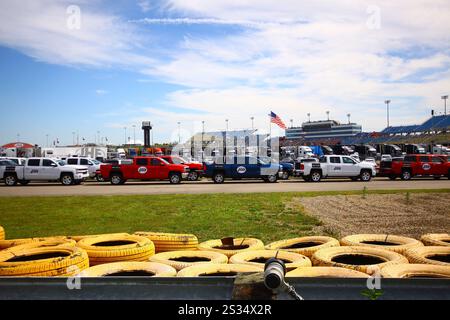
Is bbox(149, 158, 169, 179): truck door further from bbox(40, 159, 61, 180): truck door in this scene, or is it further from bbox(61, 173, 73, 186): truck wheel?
bbox(40, 159, 61, 180): truck door

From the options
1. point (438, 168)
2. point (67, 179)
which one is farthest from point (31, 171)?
point (438, 168)

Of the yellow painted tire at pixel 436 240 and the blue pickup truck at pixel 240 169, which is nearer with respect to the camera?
the yellow painted tire at pixel 436 240

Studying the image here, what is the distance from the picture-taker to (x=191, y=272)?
4.13 meters

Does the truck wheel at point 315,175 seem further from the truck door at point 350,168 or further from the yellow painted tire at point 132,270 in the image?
the yellow painted tire at point 132,270

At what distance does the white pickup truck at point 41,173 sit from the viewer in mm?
25797

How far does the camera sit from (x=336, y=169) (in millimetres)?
27031

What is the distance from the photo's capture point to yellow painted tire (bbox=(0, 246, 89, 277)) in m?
4.12

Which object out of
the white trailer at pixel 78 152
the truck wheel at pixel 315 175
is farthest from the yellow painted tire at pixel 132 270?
the white trailer at pixel 78 152

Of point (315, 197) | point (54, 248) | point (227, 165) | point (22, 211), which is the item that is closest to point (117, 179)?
point (227, 165)

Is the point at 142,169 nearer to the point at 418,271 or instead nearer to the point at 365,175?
the point at 365,175

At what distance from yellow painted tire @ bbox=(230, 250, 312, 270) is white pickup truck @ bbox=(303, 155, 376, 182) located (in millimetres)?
22199

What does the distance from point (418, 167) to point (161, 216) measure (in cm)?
2249

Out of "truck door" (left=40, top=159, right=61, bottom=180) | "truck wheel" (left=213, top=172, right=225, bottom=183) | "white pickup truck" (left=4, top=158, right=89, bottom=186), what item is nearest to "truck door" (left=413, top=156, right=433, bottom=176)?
"truck wheel" (left=213, top=172, right=225, bottom=183)

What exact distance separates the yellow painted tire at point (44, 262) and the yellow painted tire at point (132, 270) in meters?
0.23
